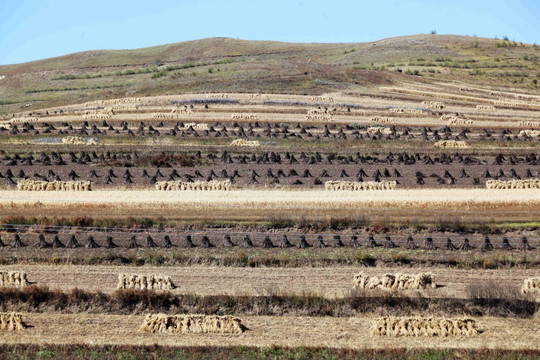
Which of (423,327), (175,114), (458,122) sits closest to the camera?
(423,327)

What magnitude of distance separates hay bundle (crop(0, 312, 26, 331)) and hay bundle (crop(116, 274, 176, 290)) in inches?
196

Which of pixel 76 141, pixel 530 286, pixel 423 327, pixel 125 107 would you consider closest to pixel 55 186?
pixel 76 141

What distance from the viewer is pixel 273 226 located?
3947 centimetres

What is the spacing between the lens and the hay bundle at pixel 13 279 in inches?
1202

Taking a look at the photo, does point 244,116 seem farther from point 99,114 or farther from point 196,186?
point 196,186

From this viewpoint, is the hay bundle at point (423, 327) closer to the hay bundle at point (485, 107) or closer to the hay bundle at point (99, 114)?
the hay bundle at point (99, 114)

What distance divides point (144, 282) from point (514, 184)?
2946 cm

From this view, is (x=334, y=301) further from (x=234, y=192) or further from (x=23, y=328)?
(x=234, y=192)

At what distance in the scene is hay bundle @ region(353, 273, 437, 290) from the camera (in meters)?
30.0

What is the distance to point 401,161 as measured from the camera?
2255 inches

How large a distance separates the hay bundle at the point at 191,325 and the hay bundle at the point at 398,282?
6.83 metres

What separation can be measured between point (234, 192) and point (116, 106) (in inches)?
1808

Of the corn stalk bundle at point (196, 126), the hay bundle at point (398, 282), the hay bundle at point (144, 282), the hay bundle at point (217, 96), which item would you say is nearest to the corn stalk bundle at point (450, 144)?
the corn stalk bundle at point (196, 126)

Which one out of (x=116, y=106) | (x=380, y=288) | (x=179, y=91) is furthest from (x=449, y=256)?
(x=179, y=91)
